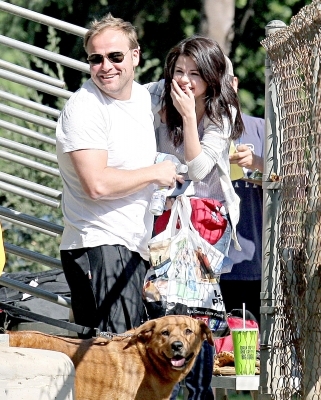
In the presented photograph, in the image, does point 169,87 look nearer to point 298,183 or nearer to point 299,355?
point 298,183

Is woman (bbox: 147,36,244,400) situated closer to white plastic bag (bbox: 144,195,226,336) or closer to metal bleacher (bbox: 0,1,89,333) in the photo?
white plastic bag (bbox: 144,195,226,336)

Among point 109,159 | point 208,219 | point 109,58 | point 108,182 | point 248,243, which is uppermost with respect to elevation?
point 109,58

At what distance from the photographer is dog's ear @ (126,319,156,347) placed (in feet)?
16.8

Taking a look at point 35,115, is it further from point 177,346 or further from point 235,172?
point 177,346

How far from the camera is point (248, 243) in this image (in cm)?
581

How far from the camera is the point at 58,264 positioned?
5.89 meters

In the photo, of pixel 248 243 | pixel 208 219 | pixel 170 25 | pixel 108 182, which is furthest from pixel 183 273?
pixel 170 25

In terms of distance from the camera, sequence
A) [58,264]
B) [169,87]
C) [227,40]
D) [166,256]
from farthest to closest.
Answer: [227,40] → [58,264] → [169,87] → [166,256]

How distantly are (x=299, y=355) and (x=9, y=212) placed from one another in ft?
6.22

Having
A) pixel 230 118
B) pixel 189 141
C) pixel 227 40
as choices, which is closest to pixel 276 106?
pixel 230 118

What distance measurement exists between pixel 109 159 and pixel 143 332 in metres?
0.84

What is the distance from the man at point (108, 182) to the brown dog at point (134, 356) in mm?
137

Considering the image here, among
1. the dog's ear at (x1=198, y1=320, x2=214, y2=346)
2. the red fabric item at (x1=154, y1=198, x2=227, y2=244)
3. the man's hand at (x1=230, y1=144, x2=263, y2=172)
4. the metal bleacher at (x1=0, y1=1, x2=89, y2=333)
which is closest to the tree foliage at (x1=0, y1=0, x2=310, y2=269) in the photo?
the metal bleacher at (x1=0, y1=1, x2=89, y2=333)

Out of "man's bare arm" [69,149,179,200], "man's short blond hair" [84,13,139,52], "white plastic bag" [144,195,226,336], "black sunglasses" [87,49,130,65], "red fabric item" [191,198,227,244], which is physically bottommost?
"white plastic bag" [144,195,226,336]
